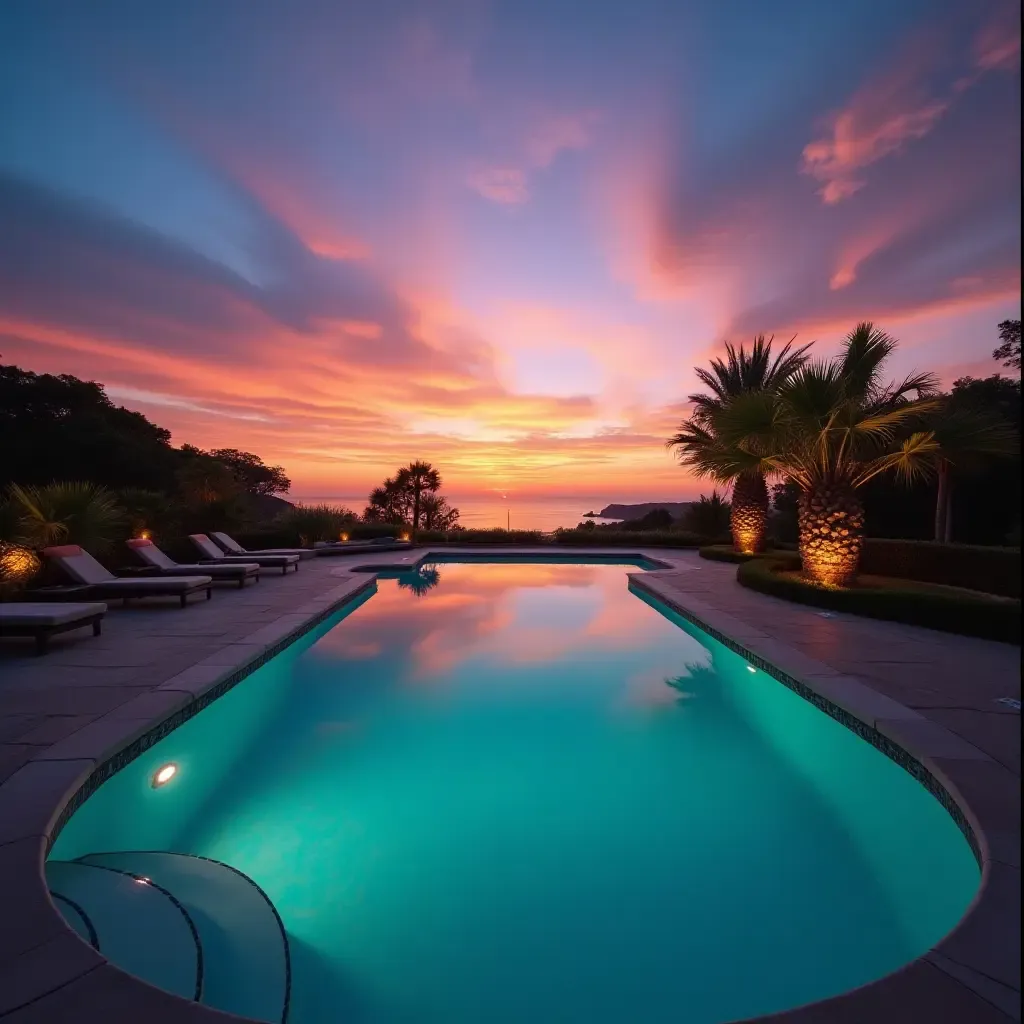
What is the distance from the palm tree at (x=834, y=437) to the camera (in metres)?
8.47

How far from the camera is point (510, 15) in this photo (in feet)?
28.4

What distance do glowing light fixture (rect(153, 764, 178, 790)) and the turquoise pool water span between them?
42 millimetres

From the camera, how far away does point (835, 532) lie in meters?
9.16

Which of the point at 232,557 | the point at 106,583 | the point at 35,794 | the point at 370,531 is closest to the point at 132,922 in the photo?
the point at 35,794

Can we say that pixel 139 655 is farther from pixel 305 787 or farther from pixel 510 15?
pixel 510 15

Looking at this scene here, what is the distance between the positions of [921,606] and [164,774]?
27.1 feet

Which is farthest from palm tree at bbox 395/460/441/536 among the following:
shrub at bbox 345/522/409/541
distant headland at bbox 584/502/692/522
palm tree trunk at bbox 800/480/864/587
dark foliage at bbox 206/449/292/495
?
dark foliage at bbox 206/449/292/495

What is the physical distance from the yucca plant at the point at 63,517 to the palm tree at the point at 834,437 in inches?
433

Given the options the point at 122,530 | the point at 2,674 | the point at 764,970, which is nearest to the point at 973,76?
the point at 764,970

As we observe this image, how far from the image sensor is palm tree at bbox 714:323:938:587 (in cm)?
847

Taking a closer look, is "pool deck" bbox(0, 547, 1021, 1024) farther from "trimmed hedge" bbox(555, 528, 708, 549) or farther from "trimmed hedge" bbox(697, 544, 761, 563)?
"trimmed hedge" bbox(555, 528, 708, 549)

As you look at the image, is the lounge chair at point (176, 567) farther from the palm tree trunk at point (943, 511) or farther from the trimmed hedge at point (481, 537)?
the palm tree trunk at point (943, 511)

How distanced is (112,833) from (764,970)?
357 cm

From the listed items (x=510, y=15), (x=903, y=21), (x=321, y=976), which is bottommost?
(x=321, y=976)
